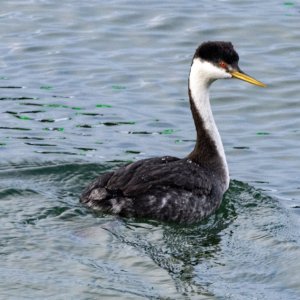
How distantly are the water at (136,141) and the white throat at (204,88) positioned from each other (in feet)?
2.20

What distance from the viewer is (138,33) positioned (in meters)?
16.9

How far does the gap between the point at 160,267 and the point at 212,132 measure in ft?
7.59

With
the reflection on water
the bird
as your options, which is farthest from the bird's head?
the reflection on water

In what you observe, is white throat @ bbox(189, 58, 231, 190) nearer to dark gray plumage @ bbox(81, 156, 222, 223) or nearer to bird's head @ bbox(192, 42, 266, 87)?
bird's head @ bbox(192, 42, 266, 87)

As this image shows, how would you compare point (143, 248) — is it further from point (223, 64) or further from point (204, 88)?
point (223, 64)

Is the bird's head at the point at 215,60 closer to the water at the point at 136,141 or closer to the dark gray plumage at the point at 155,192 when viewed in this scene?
the dark gray plumage at the point at 155,192

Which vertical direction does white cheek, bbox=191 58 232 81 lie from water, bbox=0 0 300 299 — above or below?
above

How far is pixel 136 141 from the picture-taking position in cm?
1313

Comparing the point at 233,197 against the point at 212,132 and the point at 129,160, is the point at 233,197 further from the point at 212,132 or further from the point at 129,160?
the point at 129,160

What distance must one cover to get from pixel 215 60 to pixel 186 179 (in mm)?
1260

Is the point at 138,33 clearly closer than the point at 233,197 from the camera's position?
No

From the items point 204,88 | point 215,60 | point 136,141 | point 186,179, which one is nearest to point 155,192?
point 186,179

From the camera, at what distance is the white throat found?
36.6 feet

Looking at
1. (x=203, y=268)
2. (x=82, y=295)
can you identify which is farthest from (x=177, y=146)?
(x=82, y=295)
